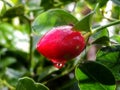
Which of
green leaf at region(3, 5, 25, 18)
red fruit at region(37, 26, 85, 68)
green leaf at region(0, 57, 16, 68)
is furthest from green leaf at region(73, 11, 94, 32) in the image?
green leaf at region(0, 57, 16, 68)

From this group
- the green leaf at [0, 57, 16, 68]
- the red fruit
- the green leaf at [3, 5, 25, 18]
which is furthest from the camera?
the green leaf at [0, 57, 16, 68]

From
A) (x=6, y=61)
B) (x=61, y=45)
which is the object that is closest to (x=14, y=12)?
(x=61, y=45)

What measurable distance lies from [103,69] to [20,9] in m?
0.42

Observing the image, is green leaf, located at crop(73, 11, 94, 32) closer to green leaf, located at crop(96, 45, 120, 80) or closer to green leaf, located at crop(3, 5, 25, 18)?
green leaf, located at crop(96, 45, 120, 80)

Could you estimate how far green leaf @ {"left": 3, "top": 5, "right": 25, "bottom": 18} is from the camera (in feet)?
2.97

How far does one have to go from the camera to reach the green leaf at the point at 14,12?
2.97 feet

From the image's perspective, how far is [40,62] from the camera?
1.29m

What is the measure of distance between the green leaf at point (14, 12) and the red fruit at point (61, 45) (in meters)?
0.38

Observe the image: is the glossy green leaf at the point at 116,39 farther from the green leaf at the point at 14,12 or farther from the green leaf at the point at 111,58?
the green leaf at the point at 14,12

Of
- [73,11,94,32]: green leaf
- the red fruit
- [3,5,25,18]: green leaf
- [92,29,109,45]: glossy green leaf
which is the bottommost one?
[3,5,25,18]: green leaf

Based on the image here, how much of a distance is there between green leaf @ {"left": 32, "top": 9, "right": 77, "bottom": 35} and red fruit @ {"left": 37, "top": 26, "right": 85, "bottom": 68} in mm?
51

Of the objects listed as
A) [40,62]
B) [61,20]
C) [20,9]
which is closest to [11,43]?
[40,62]

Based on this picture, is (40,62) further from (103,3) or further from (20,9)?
(103,3)

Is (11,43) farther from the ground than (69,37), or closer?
closer
